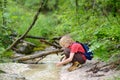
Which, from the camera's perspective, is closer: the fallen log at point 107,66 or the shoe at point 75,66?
the fallen log at point 107,66

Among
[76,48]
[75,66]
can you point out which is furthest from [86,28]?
[75,66]

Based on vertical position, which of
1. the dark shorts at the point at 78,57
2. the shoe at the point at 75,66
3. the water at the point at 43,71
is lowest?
the water at the point at 43,71

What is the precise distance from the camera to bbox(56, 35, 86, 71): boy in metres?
8.60

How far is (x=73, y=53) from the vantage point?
28.2 ft

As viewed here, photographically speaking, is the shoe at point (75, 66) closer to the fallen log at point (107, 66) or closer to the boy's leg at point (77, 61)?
the boy's leg at point (77, 61)

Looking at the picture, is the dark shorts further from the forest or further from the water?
the water

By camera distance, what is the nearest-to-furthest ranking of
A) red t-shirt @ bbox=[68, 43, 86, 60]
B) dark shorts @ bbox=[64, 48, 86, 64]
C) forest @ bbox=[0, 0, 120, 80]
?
1. forest @ bbox=[0, 0, 120, 80]
2. red t-shirt @ bbox=[68, 43, 86, 60]
3. dark shorts @ bbox=[64, 48, 86, 64]

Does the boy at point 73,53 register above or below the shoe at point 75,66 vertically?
above

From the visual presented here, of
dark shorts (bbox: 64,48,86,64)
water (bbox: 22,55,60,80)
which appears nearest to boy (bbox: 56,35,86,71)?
dark shorts (bbox: 64,48,86,64)

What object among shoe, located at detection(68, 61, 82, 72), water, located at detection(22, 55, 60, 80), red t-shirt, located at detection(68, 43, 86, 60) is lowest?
water, located at detection(22, 55, 60, 80)

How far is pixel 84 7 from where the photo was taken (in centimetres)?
1130

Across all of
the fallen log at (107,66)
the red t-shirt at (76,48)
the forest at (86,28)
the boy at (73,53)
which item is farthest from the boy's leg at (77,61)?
the fallen log at (107,66)

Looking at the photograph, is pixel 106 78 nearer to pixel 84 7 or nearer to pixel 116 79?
pixel 116 79

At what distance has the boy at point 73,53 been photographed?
860cm
